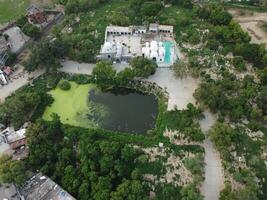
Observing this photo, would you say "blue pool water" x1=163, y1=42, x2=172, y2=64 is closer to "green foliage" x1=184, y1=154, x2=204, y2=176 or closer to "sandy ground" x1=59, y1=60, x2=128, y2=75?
"sandy ground" x1=59, y1=60, x2=128, y2=75

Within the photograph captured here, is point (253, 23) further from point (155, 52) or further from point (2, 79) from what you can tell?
point (2, 79)

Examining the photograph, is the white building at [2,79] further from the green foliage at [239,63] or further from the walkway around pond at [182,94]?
the green foliage at [239,63]

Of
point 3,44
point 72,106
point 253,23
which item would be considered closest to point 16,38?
point 3,44

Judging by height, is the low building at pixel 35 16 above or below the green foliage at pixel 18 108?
above

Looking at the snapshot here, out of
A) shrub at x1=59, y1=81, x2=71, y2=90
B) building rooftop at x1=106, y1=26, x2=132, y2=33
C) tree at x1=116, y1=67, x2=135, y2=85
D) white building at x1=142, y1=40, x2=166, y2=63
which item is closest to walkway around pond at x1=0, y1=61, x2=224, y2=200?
white building at x1=142, y1=40, x2=166, y2=63

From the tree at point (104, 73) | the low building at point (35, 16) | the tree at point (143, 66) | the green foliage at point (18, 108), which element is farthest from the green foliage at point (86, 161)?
the low building at point (35, 16)
